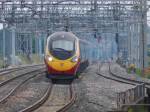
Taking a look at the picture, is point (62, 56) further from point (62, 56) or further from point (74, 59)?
point (74, 59)

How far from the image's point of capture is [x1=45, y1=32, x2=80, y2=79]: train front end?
25.8 metres

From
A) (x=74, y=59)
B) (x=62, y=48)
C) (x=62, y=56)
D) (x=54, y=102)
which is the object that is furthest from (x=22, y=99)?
(x=62, y=48)

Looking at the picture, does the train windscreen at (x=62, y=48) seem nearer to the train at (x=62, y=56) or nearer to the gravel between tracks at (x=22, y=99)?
the train at (x=62, y=56)

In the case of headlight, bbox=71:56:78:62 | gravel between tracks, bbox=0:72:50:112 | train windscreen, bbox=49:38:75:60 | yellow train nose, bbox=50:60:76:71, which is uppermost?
train windscreen, bbox=49:38:75:60

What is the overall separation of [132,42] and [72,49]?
95.5 ft

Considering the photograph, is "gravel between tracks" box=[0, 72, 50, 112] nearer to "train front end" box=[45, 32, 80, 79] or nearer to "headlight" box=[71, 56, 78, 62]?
"train front end" box=[45, 32, 80, 79]

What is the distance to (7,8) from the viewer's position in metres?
48.4

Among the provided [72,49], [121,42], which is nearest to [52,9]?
[72,49]

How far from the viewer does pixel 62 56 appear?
85.6 feet

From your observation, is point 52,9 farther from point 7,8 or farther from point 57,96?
point 57,96

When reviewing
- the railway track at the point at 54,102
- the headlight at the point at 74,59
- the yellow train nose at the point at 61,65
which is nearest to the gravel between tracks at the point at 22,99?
the railway track at the point at 54,102

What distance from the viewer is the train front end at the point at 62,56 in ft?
84.8

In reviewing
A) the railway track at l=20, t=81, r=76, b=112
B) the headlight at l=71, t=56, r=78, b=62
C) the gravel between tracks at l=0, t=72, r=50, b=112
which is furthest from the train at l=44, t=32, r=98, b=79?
the railway track at l=20, t=81, r=76, b=112

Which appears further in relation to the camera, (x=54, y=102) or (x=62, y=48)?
(x=62, y=48)
